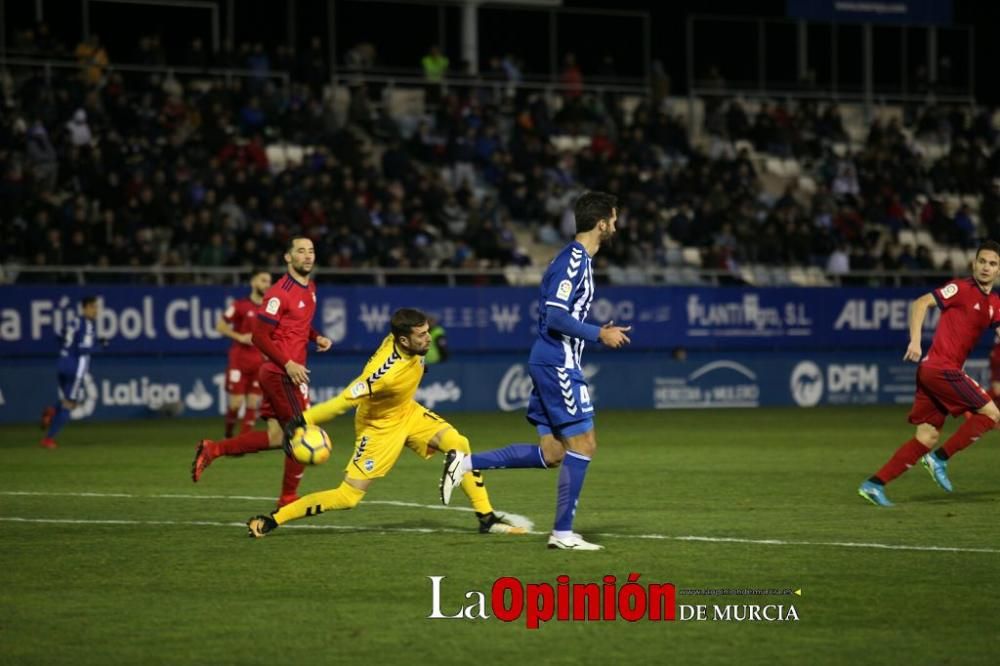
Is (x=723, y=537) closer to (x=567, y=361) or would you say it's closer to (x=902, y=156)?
(x=567, y=361)

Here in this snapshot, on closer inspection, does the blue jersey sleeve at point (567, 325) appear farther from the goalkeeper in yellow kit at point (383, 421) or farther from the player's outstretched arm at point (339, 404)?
the player's outstretched arm at point (339, 404)

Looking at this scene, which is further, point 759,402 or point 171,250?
point 759,402

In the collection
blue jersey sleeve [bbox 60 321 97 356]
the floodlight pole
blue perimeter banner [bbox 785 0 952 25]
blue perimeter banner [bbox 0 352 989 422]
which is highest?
blue perimeter banner [bbox 785 0 952 25]

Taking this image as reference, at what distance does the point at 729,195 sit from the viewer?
3778 centimetres

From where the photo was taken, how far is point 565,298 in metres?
10.7

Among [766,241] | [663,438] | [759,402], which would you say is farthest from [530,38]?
[663,438]

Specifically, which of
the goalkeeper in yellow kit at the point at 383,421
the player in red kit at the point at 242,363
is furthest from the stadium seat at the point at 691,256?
the goalkeeper in yellow kit at the point at 383,421

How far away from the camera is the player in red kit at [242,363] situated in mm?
24062

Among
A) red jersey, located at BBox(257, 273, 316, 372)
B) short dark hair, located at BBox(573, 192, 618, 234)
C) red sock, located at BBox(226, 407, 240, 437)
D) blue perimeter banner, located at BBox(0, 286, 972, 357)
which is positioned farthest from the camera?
blue perimeter banner, located at BBox(0, 286, 972, 357)

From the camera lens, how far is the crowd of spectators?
30078mm

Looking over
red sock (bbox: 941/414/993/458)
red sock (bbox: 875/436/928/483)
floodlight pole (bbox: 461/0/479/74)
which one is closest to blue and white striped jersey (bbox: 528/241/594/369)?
red sock (bbox: 875/436/928/483)

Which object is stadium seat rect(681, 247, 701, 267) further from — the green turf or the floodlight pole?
the green turf

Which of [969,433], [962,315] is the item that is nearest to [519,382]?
[969,433]

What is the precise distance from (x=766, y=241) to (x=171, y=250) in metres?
14.0
